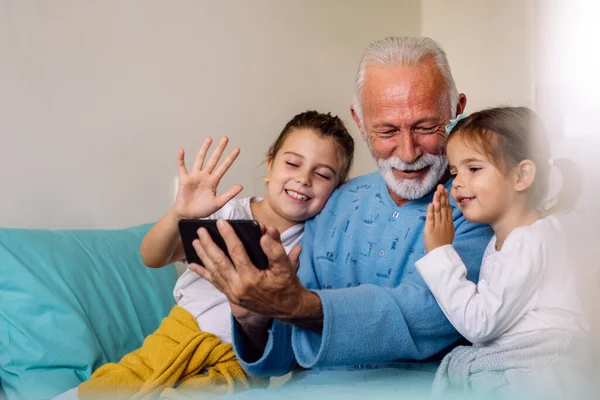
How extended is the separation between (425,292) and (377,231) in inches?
9.2

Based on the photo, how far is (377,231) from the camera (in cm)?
129

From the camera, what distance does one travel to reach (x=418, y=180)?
1284mm

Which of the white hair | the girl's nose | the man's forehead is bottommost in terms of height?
the girl's nose

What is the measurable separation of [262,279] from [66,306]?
0.74 meters

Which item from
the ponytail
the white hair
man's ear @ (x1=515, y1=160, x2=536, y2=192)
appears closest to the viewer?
the ponytail

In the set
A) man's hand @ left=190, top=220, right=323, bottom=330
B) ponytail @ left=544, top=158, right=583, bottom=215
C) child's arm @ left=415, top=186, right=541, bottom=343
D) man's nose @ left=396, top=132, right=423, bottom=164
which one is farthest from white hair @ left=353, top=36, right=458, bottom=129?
ponytail @ left=544, top=158, right=583, bottom=215

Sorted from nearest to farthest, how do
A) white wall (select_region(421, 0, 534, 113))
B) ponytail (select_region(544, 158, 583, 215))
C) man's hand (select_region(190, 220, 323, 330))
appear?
ponytail (select_region(544, 158, 583, 215)) < man's hand (select_region(190, 220, 323, 330)) < white wall (select_region(421, 0, 534, 113))

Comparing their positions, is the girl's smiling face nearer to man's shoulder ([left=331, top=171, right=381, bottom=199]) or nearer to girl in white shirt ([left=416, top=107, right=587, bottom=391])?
man's shoulder ([left=331, top=171, right=381, bottom=199])

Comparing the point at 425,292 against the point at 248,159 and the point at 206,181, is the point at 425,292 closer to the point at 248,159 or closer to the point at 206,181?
the point at 206,181

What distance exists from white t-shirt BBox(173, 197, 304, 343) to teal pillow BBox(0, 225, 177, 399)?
0.22 metres

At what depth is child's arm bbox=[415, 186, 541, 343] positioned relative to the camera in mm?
968

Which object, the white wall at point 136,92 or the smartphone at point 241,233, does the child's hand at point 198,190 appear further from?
the white wall at point 136,92

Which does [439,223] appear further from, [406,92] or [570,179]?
[570,179]

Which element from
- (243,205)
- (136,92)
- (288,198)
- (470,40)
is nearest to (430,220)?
(288,198)
